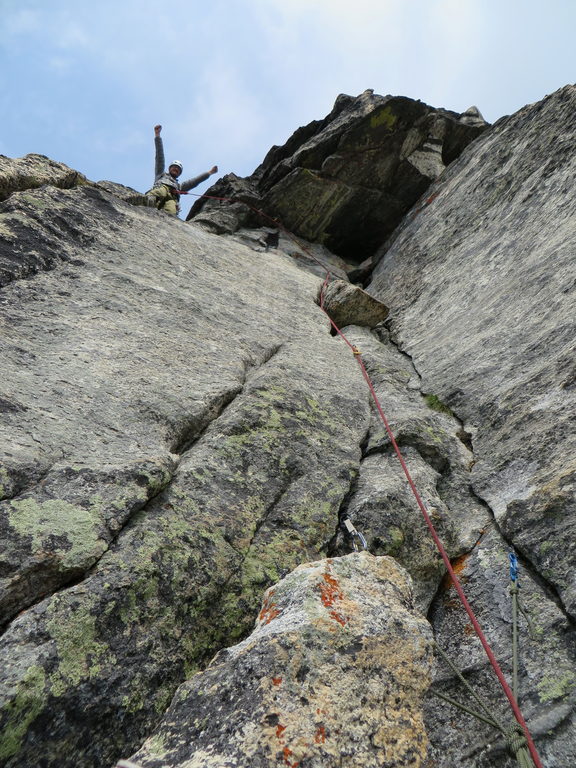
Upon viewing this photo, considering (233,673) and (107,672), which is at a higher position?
(233,673)

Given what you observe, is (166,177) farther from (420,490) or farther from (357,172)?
(420,490)

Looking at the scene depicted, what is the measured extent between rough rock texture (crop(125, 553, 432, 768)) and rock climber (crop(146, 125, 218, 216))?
1423 centimetres

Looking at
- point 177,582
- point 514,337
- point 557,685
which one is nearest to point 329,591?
point 177,582

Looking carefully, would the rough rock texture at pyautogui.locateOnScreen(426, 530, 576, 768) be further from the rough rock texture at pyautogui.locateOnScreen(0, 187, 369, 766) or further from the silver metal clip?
the rough rock texture at pyautogui.locateOnScreen(0, 187, 369, 766)

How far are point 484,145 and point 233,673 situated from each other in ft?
51.7

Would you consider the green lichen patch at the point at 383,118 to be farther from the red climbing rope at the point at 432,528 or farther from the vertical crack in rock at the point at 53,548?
the vertical crack in rock at the point at 53,548

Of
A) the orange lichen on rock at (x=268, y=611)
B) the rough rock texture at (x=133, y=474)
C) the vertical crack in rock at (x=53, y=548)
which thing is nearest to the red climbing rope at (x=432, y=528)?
the rough rock texture at (x=133, y=474)

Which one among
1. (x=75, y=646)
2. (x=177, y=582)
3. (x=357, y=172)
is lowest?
(x=75, y=646)

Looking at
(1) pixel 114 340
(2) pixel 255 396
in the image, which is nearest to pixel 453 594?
(2) pixel 255 396

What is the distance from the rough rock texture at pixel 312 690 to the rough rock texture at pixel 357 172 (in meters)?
14.7

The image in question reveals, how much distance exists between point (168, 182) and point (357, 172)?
6.45 metres

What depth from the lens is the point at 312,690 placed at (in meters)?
3.29

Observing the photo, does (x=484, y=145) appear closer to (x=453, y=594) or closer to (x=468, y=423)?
(x=468, y=423)

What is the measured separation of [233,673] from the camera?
3.40m
